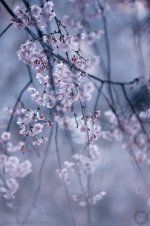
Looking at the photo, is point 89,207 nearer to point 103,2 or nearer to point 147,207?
point 147,207

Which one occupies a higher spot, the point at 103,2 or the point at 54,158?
the point at 103,2

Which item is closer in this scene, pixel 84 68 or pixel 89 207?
pixel 84 68

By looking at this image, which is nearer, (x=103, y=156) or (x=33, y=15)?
(x=33, y=15)

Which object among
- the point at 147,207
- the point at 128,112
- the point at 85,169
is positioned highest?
the point at 128,112

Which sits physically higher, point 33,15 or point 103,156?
point 33,15

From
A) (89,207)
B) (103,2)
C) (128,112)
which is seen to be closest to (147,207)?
(89,207)

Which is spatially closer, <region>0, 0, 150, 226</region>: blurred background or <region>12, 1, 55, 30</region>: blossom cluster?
<region>12, 1, 55, 30</region>: blossom cluster

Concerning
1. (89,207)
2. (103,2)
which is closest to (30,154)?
(89,207)

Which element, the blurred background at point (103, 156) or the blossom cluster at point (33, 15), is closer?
the blossom cluster at point (33, 15)

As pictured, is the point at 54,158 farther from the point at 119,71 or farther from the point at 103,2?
the point at 103,2
